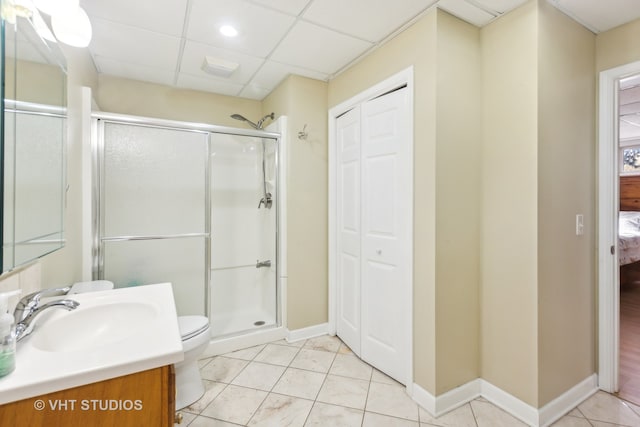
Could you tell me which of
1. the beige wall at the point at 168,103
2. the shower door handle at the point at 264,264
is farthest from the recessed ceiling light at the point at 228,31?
the shower door handle at the point at 264,264

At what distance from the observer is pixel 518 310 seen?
1691mm

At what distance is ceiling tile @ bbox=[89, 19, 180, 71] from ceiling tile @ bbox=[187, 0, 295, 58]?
0.26 metres

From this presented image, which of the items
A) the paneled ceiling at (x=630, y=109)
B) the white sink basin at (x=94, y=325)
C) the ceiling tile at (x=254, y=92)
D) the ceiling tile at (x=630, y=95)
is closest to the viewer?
the white sink basin at (x=94, y=325)

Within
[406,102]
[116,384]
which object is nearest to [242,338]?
[116,384]

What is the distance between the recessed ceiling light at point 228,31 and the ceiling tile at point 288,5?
0.33 metres

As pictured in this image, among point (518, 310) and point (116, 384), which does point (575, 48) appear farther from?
point (116, 384)

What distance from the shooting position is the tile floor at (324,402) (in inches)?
64.8

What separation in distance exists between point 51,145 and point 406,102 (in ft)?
6.16

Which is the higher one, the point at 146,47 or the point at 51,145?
the point at 146,47

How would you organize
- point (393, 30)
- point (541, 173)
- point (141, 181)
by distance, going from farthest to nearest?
point (141, 181)
point (393, 30)
point (541, 173)

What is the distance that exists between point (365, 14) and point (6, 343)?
2100 mm

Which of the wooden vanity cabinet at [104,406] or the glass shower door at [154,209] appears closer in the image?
the wooden vanity cabinet at [104,406]

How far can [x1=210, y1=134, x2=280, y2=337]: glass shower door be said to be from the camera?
2971 mm

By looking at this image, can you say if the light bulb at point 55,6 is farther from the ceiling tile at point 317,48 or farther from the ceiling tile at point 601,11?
the ceiling tile at point 601,11
